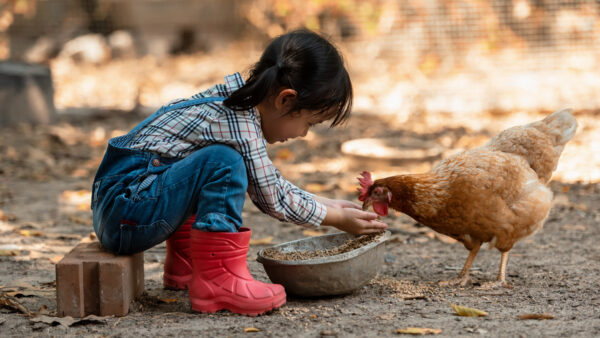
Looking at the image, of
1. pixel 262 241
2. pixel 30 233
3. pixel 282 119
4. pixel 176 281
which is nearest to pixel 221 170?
pixel 282 119

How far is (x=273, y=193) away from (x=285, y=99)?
331mm

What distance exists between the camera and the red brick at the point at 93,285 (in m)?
2.15

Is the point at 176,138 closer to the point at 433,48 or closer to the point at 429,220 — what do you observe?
the point at 429,220

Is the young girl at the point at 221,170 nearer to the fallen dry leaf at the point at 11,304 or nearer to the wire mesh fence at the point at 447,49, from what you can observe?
the fallen dry leaf at the point at 11,304

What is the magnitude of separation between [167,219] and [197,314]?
0.34 m

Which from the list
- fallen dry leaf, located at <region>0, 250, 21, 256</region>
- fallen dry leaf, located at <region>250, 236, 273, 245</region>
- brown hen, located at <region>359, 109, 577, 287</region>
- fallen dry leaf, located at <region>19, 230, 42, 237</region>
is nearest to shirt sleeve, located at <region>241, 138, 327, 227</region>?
brown hen, located at <region>359, 109, 577, 287</region>

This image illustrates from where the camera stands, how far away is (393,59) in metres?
8.20

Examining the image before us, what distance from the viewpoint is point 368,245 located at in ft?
7.78

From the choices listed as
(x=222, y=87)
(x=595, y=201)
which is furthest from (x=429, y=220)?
(x=595, y=201)

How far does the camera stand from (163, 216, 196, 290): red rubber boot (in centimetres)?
259

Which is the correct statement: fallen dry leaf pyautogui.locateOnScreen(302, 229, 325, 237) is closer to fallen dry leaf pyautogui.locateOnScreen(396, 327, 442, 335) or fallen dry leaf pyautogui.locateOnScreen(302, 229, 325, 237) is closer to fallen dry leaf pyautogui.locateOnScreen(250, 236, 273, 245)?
fallen dry leaf pyautogui.locateOnScreen(250, 236, 273, 245)

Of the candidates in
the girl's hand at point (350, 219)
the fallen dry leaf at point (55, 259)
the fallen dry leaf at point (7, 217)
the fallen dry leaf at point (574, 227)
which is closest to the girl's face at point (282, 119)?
the girl's hand at point (350, 219)

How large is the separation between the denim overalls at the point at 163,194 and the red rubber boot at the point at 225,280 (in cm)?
4

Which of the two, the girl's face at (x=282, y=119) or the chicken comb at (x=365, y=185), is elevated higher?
the girl's face at (x=282, y=119)
